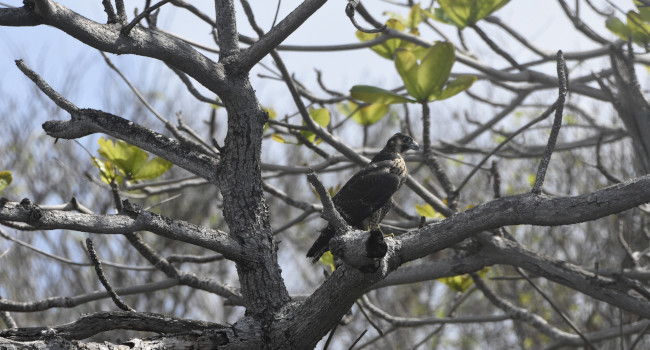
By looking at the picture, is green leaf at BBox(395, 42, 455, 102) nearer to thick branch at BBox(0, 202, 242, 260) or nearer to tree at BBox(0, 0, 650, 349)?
tree at BBox(0, 0, 650, 349)

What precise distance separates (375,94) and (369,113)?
0.99 m

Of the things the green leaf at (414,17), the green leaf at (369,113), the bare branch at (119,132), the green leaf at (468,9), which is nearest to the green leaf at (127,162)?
the bare branch at (119,132)

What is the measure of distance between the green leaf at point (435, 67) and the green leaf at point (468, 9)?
2.15ft

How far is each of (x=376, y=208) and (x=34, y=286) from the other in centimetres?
794

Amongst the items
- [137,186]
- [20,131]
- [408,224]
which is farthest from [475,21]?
[20,131]

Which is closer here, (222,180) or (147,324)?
(147,324)

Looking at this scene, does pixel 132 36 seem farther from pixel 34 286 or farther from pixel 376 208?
pixel 34 286

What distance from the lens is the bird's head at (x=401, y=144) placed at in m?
5.49

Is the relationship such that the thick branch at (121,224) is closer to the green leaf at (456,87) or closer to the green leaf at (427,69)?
the green leaf at (427,69)

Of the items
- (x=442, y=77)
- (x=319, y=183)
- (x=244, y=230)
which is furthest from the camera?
(x=442, y=77)

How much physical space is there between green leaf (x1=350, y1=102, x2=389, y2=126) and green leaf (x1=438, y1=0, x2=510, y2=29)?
73 centimetres

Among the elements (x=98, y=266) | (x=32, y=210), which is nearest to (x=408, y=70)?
(x=98, y=266)

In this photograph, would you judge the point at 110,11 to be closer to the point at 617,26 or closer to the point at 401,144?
the point at 617,26

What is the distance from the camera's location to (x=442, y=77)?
3.53 m
